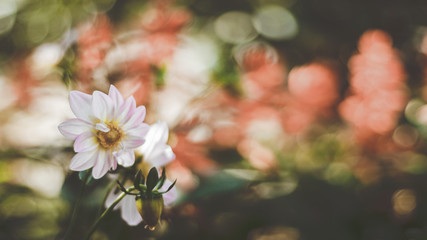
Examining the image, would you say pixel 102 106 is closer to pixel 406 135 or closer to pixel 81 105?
pixel 81 105

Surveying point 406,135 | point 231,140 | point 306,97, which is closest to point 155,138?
point 231,140

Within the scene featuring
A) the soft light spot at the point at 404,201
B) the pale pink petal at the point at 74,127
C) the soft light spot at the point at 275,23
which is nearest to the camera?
the pale pink petal at the point at 74,127

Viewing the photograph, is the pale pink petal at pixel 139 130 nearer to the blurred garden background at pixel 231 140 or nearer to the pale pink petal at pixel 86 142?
the pale pink petal at pixel 86 142

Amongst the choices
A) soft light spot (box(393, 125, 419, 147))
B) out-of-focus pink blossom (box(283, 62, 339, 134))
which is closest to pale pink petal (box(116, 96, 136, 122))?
out-of-focus pink blossom (box(283, 62, 339, 134))

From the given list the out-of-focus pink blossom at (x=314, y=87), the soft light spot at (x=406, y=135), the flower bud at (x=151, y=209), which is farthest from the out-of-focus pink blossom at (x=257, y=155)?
the flower bud at (x=151, y=209)

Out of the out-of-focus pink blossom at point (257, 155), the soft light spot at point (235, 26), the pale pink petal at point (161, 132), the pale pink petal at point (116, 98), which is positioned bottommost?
the pale pink petal at point (161, 132)

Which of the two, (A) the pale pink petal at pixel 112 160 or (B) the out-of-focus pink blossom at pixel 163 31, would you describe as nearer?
(A) the pale pink petal at pixel 112 160

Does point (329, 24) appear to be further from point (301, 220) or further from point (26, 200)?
point (26, 200)
